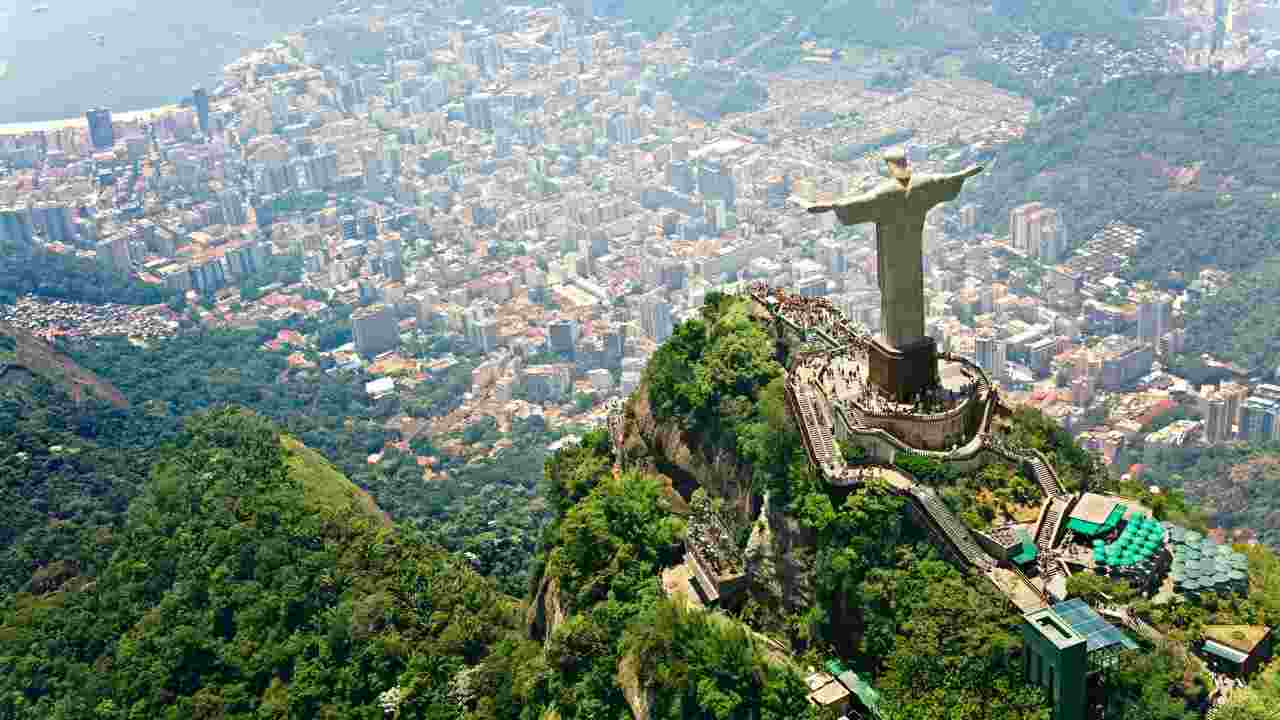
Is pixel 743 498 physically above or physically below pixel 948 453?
below

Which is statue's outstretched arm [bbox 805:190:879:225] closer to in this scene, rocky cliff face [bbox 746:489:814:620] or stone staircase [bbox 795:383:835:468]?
stone staircase [bbox 795:383:835:468]

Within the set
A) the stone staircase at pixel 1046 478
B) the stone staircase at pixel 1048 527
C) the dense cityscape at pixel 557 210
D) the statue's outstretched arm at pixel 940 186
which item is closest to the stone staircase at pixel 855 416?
the stone staircase at pixel 1046 478

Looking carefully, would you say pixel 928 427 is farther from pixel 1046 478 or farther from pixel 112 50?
pixel 112 50

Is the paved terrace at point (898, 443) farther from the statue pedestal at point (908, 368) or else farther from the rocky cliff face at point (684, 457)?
the rocky cliff face at point (684, 457)

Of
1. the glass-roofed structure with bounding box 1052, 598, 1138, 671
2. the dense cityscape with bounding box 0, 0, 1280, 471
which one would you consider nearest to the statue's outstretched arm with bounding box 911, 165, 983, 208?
the glass-roofed structure with bounding box 1052, 598, 1138, 671

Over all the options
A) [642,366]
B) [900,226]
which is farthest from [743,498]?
[642,366]

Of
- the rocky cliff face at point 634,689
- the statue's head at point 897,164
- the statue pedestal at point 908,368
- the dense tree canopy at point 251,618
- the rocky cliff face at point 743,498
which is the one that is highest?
the statue's head at point 897,164

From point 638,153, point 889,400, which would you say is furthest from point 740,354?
point 638,153
